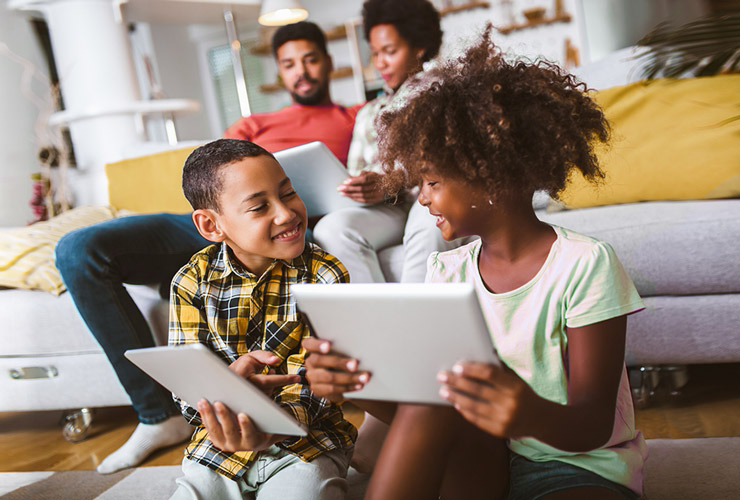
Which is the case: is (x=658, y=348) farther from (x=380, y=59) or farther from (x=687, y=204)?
(x=380, y=59)

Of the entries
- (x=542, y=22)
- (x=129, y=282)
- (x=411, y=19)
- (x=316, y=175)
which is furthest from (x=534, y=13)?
(x=129, y=282)

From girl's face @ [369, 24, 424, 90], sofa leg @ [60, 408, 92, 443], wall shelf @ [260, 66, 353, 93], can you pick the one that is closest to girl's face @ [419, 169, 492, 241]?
girl's face @ [369, 24, 424, 90]

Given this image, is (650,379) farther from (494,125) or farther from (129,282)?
(129,282)

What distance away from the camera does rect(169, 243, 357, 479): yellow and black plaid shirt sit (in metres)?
1.02

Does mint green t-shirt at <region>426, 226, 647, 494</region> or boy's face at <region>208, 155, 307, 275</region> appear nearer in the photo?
mint green t-shirt at <region>426, 226, 647, 494</region>

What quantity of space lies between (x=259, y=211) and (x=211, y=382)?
32 cm

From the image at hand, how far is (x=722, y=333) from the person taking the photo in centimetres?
134

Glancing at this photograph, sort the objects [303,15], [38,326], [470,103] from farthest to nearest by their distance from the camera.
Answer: [303,15]
[38,326]
[470,103]

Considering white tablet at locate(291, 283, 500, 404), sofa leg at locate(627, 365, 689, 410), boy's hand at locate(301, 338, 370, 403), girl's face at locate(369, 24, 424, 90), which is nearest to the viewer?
white tablet at locate(291, 283, 500, 404)

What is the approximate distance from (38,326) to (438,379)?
148 cm

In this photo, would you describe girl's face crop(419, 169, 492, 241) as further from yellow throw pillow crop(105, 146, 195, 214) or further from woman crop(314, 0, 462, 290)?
yellow throw pillow crop(105, 146, 195, 214)

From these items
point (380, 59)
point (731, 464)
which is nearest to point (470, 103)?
point (731, 464)

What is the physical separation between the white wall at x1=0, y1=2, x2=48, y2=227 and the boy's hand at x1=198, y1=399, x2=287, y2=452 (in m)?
3.14

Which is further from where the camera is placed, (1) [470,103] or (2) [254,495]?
(2) [254,495]
